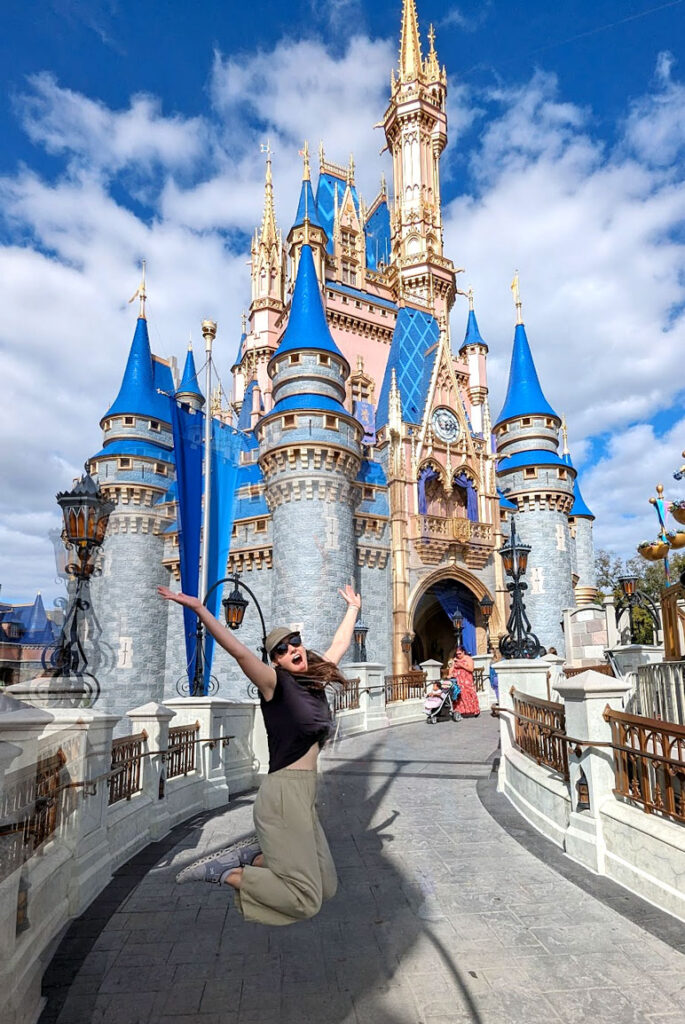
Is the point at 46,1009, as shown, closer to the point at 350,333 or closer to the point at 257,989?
the point at 257,989

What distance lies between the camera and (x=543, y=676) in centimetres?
938

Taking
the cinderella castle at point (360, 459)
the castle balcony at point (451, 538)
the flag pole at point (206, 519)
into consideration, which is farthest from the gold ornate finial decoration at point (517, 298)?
the flag pole at point (206, 519)

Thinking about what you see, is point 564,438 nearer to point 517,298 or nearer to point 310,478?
point 517,298

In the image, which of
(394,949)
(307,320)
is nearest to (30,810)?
(394,949)

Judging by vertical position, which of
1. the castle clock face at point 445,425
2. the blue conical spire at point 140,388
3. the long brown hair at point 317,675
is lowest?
the long brown hair at point 317,675

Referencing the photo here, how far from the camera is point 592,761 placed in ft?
18.1

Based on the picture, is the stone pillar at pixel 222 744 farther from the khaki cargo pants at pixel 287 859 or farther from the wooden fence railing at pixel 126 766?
the khaki cargo pants at pixel 287 859

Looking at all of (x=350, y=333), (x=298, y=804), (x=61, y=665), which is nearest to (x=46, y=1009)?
(x=298, y=804)

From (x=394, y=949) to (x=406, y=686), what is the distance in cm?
1882

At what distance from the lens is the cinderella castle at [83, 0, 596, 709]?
23688 millimetres

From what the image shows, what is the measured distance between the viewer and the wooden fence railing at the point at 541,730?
6445 mm

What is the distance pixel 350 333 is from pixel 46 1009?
99.6 ft

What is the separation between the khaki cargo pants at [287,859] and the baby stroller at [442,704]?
14.5 meters

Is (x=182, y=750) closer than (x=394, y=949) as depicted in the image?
No
